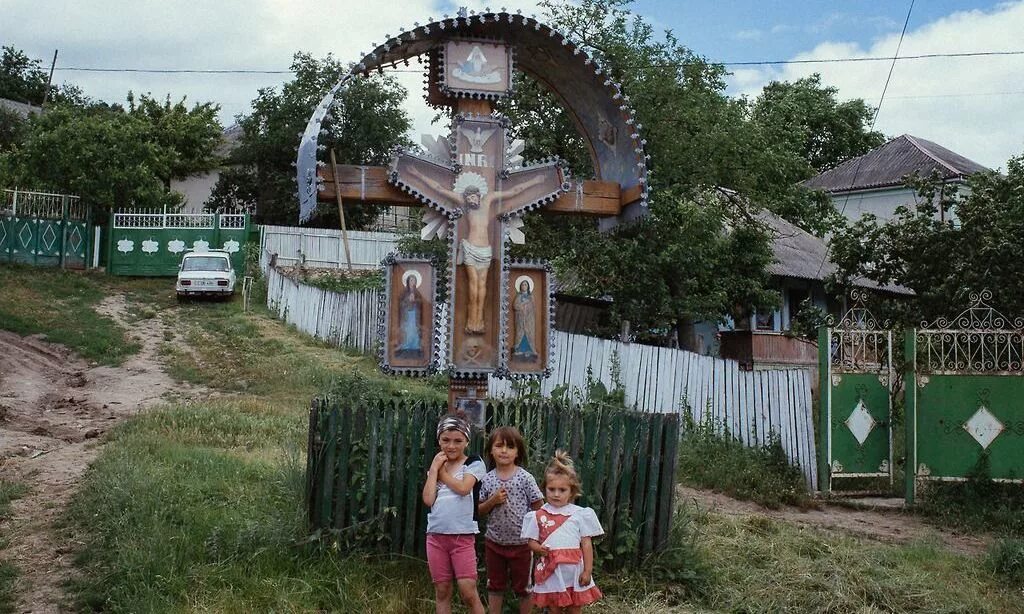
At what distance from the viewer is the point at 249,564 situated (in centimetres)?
565

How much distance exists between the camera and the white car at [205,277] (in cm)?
2361

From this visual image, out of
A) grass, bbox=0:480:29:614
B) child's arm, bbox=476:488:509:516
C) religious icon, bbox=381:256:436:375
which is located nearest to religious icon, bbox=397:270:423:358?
religious icon, bbox=381:256:436:375

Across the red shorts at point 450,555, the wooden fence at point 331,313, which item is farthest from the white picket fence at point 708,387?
the red shorts at point 450,555

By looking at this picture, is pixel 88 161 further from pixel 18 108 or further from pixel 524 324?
pixel 524 324

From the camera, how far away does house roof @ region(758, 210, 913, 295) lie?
74.5 ft

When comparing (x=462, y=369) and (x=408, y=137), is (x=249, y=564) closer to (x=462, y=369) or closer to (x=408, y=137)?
(x=462, y=369)

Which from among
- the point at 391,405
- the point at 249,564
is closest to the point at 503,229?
the point at 391,405

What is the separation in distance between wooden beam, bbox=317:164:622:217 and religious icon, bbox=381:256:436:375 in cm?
52

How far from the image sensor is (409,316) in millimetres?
6738

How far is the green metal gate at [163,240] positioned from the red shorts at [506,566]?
947 inches

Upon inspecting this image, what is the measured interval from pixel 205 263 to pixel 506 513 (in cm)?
2121

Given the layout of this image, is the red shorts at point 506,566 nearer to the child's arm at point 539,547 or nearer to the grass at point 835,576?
the child's arm at point 539,547

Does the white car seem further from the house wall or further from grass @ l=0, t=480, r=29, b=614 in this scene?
grass @ l=0, t=480, r=29, b=614

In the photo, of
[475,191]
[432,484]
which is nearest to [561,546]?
[432,484]
